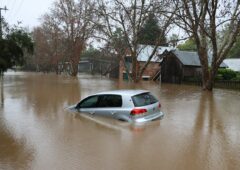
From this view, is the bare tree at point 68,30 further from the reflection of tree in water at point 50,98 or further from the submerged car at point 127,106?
the submerged car at point 127,106

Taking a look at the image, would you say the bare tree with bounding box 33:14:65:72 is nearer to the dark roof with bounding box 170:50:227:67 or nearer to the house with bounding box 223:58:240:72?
the dark roof with bounding box 170:50:227:67

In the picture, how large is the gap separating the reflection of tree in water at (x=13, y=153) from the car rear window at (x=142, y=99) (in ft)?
12.9

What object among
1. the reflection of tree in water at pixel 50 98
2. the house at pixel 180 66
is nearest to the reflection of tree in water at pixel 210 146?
the reflection of tree in water at pixel 50 98

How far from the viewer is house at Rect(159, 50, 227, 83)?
40.7m

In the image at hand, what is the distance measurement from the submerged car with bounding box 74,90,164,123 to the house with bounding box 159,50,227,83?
2816cm

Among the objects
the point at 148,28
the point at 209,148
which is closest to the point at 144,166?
the point at 209,148

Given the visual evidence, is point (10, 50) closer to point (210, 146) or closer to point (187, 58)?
point (210, 146)

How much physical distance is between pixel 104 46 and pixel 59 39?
19489 mm

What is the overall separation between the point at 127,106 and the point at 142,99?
23.9 inches

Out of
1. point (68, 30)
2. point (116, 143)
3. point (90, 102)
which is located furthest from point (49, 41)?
point (116, 143)

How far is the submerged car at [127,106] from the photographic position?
11.0m

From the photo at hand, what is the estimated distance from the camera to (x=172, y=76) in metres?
42.7

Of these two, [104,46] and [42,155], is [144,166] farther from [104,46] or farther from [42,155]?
[104,46]

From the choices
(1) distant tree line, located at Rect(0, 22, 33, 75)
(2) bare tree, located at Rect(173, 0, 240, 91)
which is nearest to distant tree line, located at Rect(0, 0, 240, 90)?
(2) bare tree, located at Rect(173, 0, 240, 91)
